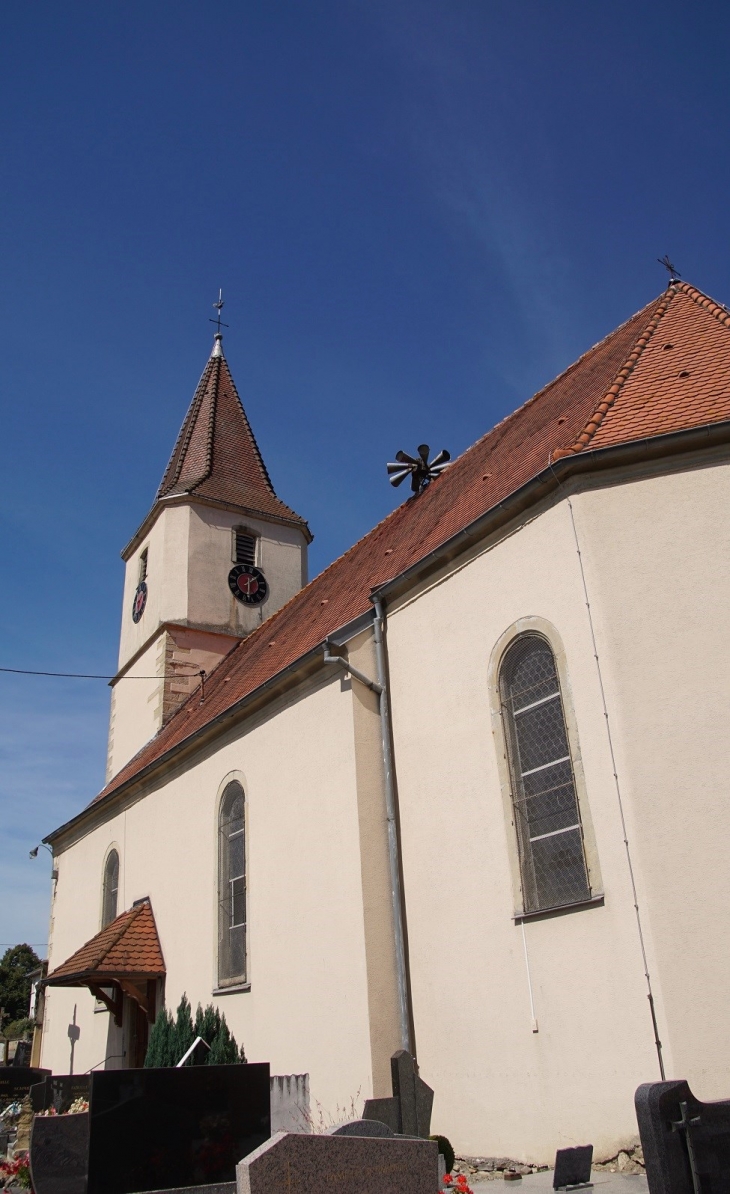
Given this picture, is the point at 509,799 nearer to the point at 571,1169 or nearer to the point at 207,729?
the point at 571,1169

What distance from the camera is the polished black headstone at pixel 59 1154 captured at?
337 inches

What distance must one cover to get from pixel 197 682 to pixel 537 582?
12.0 m

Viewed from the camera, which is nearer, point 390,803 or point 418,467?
point 390,803

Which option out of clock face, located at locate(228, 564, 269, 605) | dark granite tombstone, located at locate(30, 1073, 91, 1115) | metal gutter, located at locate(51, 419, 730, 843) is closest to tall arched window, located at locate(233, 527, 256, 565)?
clock face, located at locate(228, 564, 269, 605)

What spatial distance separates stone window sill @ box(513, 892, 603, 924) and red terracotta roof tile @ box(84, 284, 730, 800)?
3.69 meters

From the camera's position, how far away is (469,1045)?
862 cm

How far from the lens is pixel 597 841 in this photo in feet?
25.6

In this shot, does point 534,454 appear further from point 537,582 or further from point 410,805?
point 410,805

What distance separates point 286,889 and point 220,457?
13610 millimetres

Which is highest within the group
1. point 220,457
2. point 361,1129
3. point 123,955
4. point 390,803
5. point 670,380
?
point 220,457

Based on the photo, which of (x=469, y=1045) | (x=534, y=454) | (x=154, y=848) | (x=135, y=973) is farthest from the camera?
(x=154, y=848)

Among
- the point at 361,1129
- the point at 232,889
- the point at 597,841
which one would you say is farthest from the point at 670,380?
the point at 232,889

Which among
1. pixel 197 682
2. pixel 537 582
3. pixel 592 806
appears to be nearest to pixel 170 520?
pixel 197 682

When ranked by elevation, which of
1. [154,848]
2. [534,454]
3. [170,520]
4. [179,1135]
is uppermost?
[170,520]
